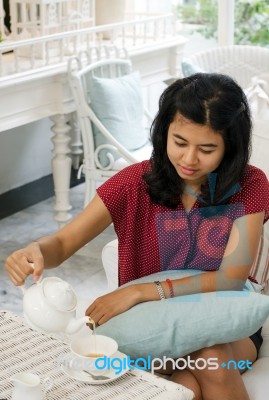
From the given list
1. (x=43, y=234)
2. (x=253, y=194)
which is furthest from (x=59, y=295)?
(x=43, y=234)

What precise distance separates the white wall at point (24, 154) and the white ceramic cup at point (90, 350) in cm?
258

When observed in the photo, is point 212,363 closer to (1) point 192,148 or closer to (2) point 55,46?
(1) point 192,148

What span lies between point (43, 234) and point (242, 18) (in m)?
1.82

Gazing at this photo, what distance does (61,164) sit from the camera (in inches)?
136

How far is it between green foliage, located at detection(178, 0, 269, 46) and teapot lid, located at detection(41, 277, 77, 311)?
11.0 feet

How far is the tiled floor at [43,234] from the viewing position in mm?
3020

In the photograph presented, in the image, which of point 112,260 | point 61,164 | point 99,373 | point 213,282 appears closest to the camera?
point 99,373

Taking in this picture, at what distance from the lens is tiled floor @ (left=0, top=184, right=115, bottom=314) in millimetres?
3020

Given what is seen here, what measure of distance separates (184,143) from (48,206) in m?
2.40

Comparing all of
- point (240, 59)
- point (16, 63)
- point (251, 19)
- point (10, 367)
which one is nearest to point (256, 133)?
point (10, 367)

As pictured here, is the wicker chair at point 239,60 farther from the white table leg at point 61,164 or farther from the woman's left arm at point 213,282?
the woman's left arm at point 213,282

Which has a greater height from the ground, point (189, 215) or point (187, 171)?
point (187, 171)

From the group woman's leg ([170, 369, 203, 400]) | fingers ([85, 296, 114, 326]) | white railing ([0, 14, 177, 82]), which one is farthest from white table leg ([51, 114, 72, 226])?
woman's leg ([170, 369, 203, 400])

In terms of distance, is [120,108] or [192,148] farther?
[120,108]
